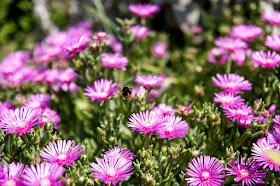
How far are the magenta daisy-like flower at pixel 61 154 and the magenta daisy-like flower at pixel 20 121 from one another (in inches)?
5.1

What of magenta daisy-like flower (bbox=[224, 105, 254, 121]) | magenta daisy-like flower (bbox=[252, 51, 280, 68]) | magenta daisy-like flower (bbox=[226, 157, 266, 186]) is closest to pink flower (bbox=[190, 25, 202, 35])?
magenta daisy-like flower (bbox=[252, 51, 280, 68])

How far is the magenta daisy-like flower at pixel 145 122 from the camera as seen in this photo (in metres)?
1.24

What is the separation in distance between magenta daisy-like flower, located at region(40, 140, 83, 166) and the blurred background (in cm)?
133

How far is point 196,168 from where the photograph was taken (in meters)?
1.21

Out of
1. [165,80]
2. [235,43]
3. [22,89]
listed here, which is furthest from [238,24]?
[22,89]

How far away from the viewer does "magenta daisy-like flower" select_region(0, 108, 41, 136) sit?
125 centimetres

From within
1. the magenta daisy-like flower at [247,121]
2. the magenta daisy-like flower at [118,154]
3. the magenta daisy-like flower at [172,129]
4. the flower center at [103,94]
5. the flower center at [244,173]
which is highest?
the flower center at [103,94]

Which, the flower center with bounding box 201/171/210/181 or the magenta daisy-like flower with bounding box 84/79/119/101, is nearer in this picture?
the flower center with bounding box 201/171/210/181

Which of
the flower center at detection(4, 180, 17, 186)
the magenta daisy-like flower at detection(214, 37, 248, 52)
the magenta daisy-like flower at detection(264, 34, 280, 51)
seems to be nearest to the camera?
the flower center at detection(4, 180, 17, 186)

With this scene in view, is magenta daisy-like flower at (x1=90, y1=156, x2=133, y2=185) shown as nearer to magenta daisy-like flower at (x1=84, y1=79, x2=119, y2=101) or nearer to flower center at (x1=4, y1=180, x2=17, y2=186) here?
flower center at (x1=4, y1=180, x2=17, y2=186)

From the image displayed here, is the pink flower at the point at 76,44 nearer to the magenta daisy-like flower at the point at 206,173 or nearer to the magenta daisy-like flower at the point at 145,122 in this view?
the magenta daisy-like flower at the point at 145,122

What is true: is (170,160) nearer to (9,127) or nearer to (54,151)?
(54,151)

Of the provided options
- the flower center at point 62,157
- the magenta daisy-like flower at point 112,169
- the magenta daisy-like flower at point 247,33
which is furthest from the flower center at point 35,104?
the magenta daisy-like flower at point 247,33

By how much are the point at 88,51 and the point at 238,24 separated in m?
1.40
